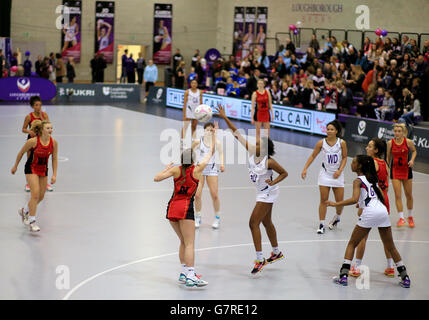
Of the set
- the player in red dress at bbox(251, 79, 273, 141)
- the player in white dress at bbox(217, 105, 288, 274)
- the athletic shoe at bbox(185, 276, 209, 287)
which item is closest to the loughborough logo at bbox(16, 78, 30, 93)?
the player in red dress at bbox(251, 79, 273, 141)

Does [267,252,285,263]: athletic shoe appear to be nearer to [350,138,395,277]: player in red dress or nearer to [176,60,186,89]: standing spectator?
[350,138,395,277]: player in red dress

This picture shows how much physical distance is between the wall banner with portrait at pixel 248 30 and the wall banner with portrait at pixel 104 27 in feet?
26.1

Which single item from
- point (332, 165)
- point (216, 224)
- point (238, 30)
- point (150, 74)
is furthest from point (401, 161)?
point (238, 30)

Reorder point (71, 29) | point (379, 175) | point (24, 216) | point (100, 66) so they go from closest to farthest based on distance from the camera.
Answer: point (379, 175), point (24, 216), point (100, 66), point (71, 29)

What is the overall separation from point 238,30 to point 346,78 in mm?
14374

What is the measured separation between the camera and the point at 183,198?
28.9 feet

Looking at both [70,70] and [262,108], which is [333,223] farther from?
[70,70]

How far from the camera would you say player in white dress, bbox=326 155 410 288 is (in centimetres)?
893

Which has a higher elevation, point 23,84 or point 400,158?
point 23,84

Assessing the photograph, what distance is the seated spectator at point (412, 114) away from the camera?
22.2 meters

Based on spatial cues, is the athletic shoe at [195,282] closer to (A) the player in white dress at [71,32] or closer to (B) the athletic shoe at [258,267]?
(B) the athletic shoe at [258,267]

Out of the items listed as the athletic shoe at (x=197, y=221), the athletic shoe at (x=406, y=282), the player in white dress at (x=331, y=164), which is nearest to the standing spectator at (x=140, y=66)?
the athletic shoe at (x=197, y=221)
